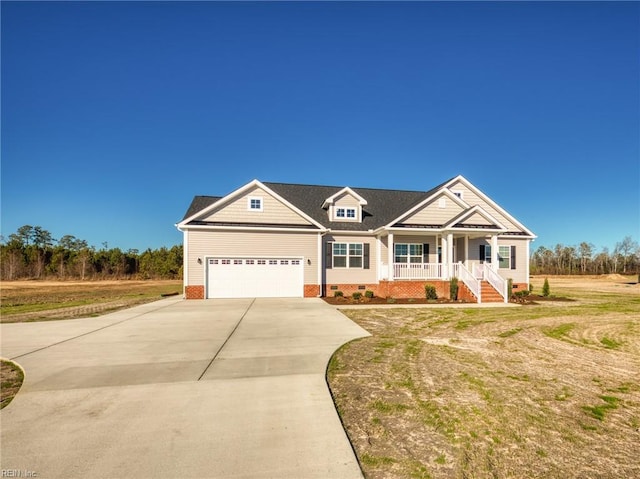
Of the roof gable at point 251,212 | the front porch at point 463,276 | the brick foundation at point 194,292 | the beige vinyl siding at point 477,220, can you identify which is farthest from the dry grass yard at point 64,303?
the beige vinyl siding at point 477,220

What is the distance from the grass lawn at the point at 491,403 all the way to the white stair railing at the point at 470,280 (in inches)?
280

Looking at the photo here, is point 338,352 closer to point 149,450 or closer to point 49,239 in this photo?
point 149,450

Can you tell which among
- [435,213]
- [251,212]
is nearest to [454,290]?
[435,213]

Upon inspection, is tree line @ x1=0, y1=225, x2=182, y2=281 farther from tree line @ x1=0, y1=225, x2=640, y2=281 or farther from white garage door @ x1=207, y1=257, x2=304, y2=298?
white garage door @ x1=207, y1=257, x2=304, y2=298

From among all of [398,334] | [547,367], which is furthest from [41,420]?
[547,367]

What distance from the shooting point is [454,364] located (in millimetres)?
5836

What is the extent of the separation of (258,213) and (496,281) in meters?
13.5

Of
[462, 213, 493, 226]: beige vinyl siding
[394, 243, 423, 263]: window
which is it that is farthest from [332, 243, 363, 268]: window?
[462, 213, 493, 226]: beige vinyl siding

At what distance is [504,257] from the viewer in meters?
20.3

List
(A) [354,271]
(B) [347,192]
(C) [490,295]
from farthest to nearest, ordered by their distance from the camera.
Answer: (B) [347,192]
(A) [354,271]
(C) [490,295]

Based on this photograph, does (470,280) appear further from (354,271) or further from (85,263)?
(85,263)

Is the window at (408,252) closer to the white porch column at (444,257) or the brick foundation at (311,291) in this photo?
the white porch column at (444,257)

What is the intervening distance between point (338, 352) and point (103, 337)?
6059 millimetres

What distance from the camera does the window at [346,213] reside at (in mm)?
19859
